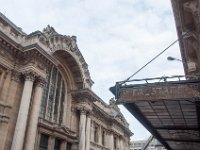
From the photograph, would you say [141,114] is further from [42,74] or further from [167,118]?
[42,74]

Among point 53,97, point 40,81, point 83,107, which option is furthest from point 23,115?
point 83,107

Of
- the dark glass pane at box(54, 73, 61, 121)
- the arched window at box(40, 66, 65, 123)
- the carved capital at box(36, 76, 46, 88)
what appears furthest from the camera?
the dark glass pane at box(54, 73, 61, 121)

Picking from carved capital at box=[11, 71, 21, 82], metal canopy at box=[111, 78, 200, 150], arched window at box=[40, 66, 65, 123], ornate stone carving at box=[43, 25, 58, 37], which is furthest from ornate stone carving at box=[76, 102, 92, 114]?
metal canopy at box=[111, 78, 200, 150]

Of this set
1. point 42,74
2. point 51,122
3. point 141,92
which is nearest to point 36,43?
point 42,74

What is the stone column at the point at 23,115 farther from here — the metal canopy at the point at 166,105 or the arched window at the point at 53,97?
the metal canopy at the point at 166,105

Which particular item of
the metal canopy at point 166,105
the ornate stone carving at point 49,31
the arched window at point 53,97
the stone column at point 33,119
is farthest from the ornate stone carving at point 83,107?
the metal canopy at point 166,105

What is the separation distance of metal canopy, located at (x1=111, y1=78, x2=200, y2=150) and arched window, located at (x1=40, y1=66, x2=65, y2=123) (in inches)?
484

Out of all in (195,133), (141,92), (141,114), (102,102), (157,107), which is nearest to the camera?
(141,92)

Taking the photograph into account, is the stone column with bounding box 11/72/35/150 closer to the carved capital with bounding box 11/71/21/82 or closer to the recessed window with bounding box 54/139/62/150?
the carved capital with bounding box 11/71/21/82

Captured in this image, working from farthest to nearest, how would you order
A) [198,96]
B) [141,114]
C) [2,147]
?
[2,147] → [141,114] → [198,96]

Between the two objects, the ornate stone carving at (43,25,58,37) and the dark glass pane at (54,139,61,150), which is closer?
the ornate stone carving at (43,25,58,37)

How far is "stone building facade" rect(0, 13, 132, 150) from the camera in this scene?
1702cm

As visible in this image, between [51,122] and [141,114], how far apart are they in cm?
1389

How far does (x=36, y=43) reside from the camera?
61.2 feet
